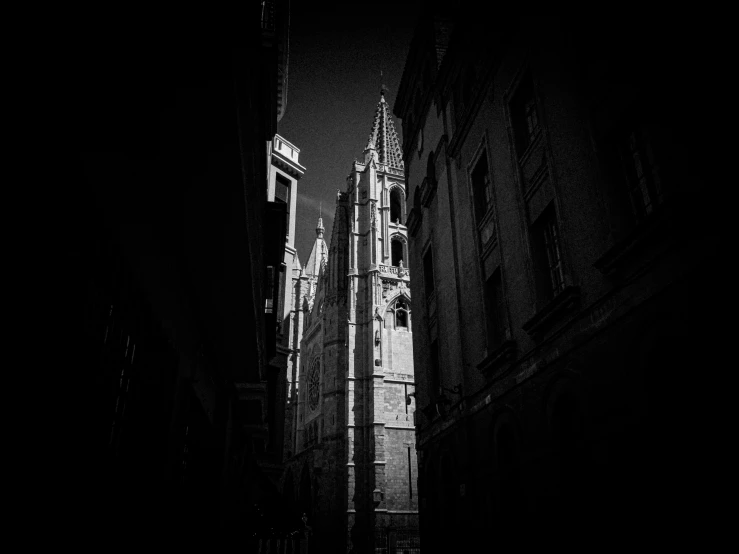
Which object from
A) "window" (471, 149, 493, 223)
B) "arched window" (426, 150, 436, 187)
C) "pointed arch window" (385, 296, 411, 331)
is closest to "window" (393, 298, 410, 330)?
"pointed arch window" (385, 296, 411, 331)

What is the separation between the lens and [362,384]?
42125 mm

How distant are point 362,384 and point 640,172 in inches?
1447

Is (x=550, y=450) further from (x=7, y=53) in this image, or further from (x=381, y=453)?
(x=381, y=453)

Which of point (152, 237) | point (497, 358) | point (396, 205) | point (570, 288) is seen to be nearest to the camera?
point (152, 237)

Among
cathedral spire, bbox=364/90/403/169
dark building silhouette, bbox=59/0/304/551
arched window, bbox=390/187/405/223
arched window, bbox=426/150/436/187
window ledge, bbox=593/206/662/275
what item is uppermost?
cathedral spire, bbox=364/90/403/169

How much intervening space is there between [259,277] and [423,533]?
39.6ft

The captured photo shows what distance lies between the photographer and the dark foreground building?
5848 millimetres

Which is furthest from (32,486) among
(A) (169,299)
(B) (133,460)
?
(A) (169,299)

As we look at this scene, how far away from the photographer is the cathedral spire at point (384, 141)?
53219mm

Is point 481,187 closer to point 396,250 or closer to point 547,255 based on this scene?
point 547,255

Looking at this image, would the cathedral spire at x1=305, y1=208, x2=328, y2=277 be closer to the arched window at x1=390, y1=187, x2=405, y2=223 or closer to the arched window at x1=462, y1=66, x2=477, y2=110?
the arched window at x1=390, y1=187, x2=405, y2=223

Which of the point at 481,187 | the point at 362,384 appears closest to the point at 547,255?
the point at 481,187

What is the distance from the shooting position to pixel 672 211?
575 centimetres

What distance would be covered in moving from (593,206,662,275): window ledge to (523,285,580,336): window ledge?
29.1 inches
